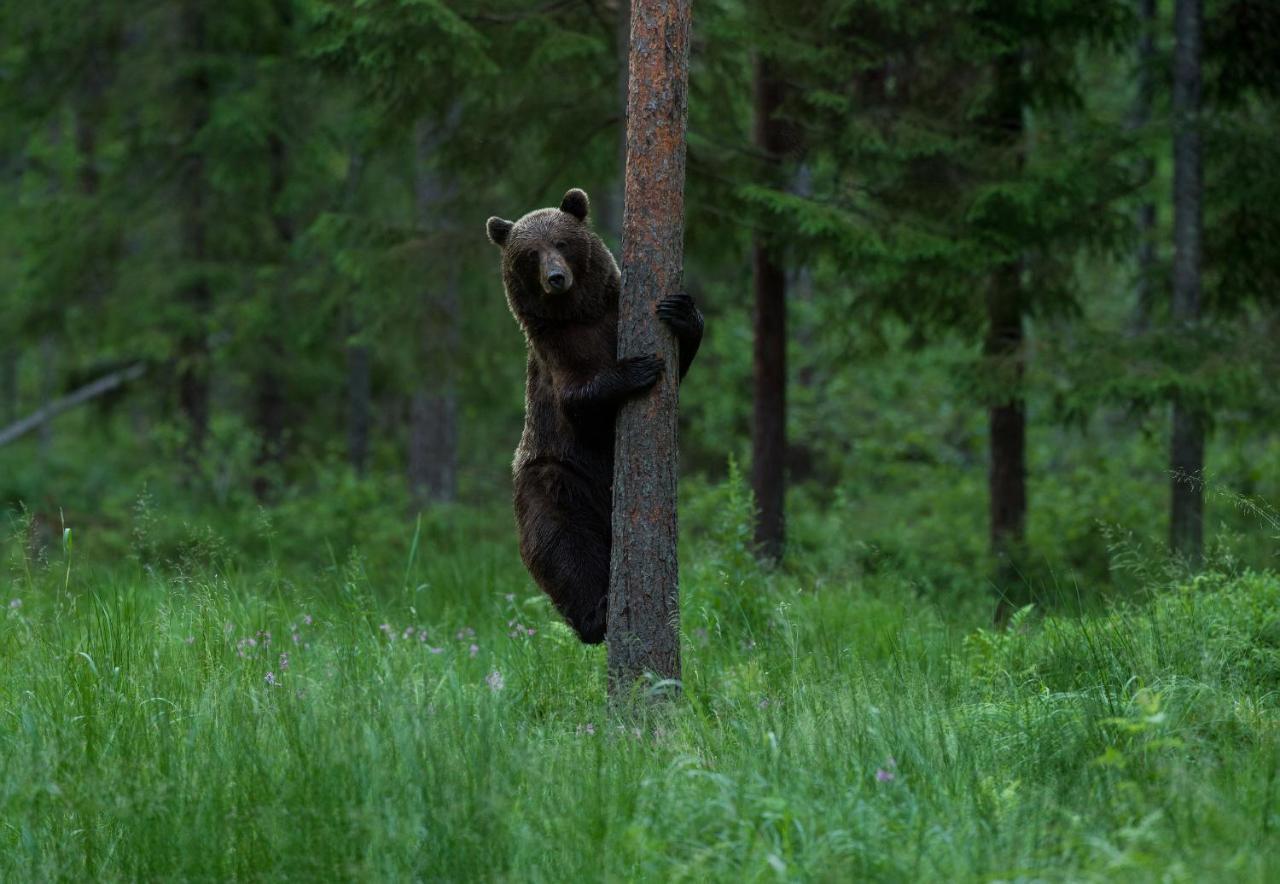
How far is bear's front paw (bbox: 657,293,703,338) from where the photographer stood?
599 centimetres

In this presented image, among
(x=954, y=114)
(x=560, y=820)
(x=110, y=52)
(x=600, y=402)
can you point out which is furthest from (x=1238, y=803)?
(x=110, y=52)

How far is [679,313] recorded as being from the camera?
237 inches

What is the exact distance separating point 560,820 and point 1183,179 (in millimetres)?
8669

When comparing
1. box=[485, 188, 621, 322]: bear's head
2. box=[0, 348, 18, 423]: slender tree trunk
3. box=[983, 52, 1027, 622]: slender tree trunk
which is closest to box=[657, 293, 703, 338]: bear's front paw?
box=[485, 188, 621, 322]: bear's head

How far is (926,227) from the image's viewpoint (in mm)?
9922

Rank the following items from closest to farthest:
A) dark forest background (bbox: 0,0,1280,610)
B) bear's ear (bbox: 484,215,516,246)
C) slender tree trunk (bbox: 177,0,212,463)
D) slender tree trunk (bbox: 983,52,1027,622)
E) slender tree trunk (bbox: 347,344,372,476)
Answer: bear's ear (bbox: 484,215,516,246)
dark forest background (bbox: 0,0,1280,610)
slender tree trunk (bbox: 983,52,1027,622)
slender tree trunk (bbox: 177,0,212,463)
slender tree trunk (bbox: 347,344,372,476)

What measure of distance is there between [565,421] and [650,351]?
106cm

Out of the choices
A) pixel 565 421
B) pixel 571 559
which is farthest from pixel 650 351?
pixel 571 559

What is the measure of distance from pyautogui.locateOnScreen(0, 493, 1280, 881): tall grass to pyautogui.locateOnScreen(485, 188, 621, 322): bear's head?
1735mm

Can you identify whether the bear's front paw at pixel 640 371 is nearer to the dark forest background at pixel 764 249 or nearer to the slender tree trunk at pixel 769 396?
the dark forest background at pixel 764 249

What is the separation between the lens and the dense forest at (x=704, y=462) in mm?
4465

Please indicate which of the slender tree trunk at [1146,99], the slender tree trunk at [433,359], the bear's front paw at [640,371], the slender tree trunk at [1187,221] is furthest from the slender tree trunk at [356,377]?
the bear's front paw at [640,371]

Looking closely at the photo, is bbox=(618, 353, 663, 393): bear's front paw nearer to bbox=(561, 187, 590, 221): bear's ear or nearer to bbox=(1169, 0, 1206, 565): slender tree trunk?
bbox=(561, 187, 590, 221): bear's ear

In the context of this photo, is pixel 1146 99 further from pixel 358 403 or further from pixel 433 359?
pixel 358 403
